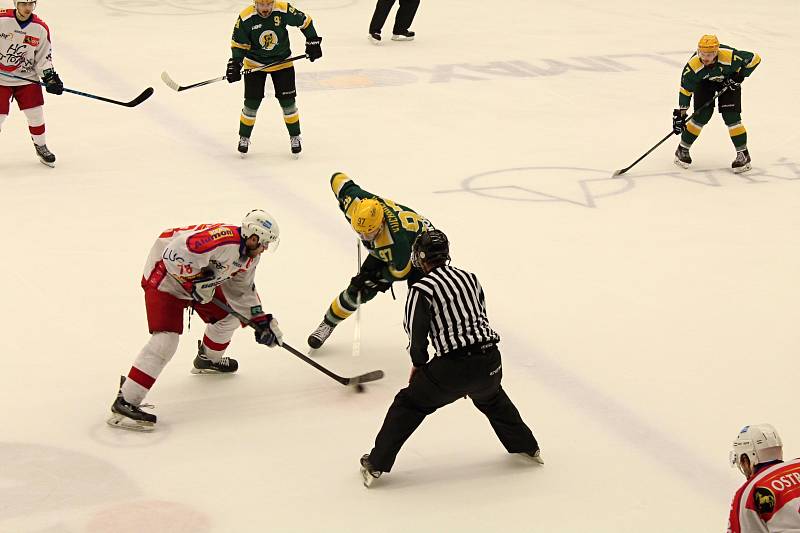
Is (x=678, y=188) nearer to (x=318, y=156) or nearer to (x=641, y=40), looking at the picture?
(x=318, y=156)

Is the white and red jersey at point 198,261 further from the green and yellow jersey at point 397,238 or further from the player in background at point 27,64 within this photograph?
the player in background at point 27,64

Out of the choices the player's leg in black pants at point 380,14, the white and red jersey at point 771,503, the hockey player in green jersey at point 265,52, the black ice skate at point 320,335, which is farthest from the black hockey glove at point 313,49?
the white and red jersey at point 771,503

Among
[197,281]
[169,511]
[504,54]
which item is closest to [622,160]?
[504,54]

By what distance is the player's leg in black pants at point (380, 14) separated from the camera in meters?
10.9

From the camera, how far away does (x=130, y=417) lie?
404 cm

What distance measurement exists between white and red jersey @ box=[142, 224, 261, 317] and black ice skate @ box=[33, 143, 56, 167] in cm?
335

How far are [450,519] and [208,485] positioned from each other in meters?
0.78

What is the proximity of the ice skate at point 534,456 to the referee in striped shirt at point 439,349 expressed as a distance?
0.26m

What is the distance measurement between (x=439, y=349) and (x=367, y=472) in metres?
0.48

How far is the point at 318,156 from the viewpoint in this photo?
759 centimetres

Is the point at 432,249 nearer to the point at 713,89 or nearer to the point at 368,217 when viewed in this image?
the point at 368,217

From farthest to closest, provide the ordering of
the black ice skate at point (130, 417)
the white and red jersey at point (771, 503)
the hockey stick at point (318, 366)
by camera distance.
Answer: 1. the hockey stick at point (318, 366)
2. the black ice skate at point (130, 417)
3. the white and red jersey at point (771, 503)

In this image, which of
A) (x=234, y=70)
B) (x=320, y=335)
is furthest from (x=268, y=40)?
(x=320, y=335)

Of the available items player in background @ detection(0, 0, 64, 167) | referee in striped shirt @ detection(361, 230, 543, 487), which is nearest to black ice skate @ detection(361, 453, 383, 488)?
referee in striped shirt @ detection(361, 230, 543, 487)
